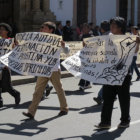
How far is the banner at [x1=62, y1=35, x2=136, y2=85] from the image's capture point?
806 centimetres

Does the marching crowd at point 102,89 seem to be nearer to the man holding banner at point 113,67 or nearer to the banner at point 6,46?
the man holding banner at point 113,67

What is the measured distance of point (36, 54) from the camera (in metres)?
9.08

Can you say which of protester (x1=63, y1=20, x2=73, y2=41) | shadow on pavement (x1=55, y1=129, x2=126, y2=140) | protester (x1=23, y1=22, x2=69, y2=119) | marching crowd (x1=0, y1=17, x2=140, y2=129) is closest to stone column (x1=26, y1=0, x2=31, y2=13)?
protester (x1=63, y1=20, x2=73, y2=41)

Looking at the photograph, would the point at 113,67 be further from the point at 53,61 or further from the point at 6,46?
the point at 6,46

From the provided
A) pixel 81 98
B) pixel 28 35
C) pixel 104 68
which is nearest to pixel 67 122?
pixel 104 68

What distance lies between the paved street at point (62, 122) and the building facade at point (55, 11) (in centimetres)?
1094

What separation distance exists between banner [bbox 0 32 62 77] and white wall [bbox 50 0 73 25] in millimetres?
13855

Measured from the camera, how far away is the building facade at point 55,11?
22016mm

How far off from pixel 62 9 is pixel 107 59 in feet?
50.2

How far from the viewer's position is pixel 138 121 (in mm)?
8594

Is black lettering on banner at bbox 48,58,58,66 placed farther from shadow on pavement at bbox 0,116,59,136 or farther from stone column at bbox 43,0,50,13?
stone column at bbox 43,0,50,13

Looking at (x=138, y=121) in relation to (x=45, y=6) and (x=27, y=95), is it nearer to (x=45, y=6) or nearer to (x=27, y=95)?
(x=27, y=95)

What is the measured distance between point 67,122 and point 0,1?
1485cm

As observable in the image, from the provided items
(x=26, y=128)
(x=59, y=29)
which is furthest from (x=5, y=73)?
(x=59, y=29)
